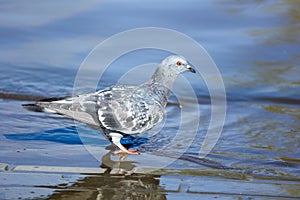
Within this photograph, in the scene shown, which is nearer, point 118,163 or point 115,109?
point 118,163

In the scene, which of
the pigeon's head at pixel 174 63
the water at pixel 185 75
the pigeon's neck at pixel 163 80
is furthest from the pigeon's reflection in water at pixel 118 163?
the pigeon's head at pixel 174 63

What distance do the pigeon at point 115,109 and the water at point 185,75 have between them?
10.4 inches

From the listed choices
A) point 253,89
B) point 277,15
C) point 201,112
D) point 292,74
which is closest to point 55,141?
point 201,112

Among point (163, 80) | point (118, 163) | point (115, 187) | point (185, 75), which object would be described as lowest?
point (115, 187)

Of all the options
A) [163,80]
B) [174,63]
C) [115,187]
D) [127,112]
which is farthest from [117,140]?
[115,187]

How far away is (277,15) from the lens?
9.91 metres

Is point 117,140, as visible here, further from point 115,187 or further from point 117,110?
point 115,187

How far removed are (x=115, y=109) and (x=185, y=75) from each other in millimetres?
2357

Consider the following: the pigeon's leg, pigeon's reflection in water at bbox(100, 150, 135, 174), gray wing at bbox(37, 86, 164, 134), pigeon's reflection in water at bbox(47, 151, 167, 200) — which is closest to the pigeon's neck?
gray wing at bbox(37, 86, 164, 134)

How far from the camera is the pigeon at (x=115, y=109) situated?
18.6ft

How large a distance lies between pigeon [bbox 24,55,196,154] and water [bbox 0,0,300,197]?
0.86ft

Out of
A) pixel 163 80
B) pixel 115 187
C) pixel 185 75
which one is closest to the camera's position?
pixel 115 187

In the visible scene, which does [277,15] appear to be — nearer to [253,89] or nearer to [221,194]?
[253,89]

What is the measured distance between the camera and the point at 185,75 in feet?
26.3
